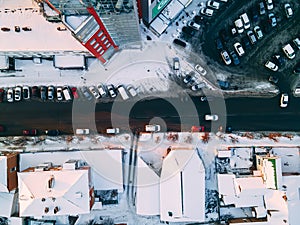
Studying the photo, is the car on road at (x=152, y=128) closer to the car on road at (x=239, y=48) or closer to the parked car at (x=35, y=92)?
the car on road at (x=239, y=48)

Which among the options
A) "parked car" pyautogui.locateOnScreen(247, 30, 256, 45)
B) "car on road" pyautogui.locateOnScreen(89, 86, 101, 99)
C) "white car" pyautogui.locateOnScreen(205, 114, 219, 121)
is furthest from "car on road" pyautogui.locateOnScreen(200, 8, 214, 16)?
"car on road" pyautogui.locateOnScreen(89, 86, 101, 99)

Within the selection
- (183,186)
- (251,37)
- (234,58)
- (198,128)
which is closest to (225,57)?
(234,58)

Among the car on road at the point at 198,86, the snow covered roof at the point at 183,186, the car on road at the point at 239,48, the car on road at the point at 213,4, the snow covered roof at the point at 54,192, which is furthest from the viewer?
the car on road at the point at 198,86

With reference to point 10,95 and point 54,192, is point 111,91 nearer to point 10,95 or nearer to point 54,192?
point 10,95

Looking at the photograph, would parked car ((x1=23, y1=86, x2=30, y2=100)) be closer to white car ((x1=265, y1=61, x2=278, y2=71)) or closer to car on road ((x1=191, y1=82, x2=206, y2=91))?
car on road ((x1=191, y1=82, x2=206, y2=91))

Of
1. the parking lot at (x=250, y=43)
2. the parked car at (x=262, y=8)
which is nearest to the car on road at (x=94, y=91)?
the parking lot at (x=250, y=43)

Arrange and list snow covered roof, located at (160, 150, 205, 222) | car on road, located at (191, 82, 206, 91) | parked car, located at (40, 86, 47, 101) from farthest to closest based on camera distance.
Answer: car on road, located at (191, 82, 206, 91) < parked car, located at (40, 86, 47, 101) < snow covered roof, located at (160, 150, 205, 222)
